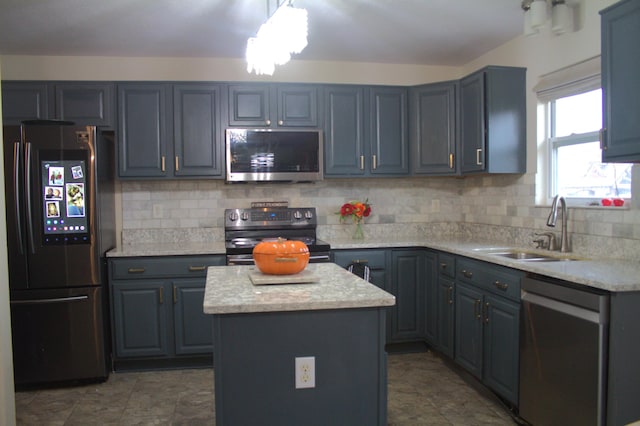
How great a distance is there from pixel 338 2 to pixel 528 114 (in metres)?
1.60

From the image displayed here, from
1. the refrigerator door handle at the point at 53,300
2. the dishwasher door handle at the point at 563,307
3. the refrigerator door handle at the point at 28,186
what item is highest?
the refrigerator door handle at the point at 28,186

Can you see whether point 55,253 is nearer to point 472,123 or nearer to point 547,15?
point 472,123

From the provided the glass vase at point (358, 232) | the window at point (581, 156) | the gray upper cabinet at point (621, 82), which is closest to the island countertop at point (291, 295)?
the gray upper cabinet at point (621, 82)

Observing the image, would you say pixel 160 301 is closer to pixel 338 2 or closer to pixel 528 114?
pixel 338 2

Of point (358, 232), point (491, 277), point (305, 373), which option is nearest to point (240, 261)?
point (358, 232)

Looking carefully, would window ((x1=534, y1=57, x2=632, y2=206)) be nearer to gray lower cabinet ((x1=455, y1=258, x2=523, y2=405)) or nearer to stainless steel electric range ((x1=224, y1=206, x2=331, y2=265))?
gray lower cabinet ((x1=455, y1=258, x2=523, y2=405))

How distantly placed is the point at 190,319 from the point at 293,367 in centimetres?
197

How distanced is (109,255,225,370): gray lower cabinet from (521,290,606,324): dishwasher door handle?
210cm

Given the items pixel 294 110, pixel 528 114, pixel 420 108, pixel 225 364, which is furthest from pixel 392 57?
pixel 225 364

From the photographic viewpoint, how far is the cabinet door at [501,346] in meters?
2.67

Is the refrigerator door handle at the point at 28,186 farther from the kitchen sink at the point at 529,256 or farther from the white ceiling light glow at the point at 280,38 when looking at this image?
the kitchen sink at the point at 529,256

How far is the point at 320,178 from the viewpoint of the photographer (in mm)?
3963

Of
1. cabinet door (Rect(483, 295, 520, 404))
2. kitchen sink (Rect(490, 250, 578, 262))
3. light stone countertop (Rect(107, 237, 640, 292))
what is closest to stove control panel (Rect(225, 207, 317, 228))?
light stone countertop (Rect(107, 237, 640, 292))

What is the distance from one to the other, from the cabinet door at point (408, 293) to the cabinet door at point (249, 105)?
1.51m
